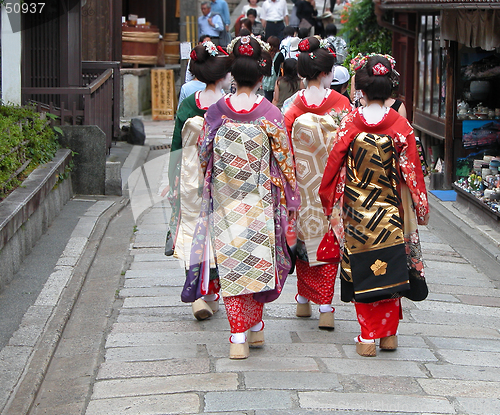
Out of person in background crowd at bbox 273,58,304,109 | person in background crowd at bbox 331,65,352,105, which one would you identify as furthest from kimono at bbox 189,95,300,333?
person in background crowd at bbox 273,58,304,109

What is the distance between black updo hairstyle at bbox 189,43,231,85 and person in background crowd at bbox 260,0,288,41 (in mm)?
12929

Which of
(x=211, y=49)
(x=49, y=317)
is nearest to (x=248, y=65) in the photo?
(x=211, y=49)

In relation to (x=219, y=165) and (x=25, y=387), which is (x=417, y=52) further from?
(x=25, y=387)

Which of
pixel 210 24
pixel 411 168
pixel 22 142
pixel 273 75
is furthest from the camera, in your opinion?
pixel 210 24

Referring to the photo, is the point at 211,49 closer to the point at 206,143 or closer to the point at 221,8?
the point at 206,143

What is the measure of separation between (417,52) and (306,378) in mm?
9858

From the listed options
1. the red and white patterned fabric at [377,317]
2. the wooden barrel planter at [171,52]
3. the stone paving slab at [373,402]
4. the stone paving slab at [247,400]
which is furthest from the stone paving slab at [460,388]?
the wooden barrel planter at [171,52]

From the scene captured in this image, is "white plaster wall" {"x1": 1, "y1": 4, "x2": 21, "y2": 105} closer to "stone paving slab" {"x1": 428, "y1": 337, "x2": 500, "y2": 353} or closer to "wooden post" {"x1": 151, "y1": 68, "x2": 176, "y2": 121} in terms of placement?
"stone paving slab" {"x1": 428, "y1": 337, "x2": 500, "y2": 353}

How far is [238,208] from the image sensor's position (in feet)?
15.2

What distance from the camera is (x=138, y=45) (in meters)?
18.3

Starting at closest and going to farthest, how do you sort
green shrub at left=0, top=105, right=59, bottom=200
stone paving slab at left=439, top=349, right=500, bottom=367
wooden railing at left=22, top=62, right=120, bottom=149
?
stone paving slab at left=439, top=349, right=500, bottom=367 < green shrub at left=0, top=105, right=59, bottom=200 < wooden railing at left=22, top=62, right=120, bottom=149

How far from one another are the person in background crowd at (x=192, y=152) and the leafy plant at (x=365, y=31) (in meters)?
10.5

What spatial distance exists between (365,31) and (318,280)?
11639 mm

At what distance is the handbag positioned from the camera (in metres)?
4.90
